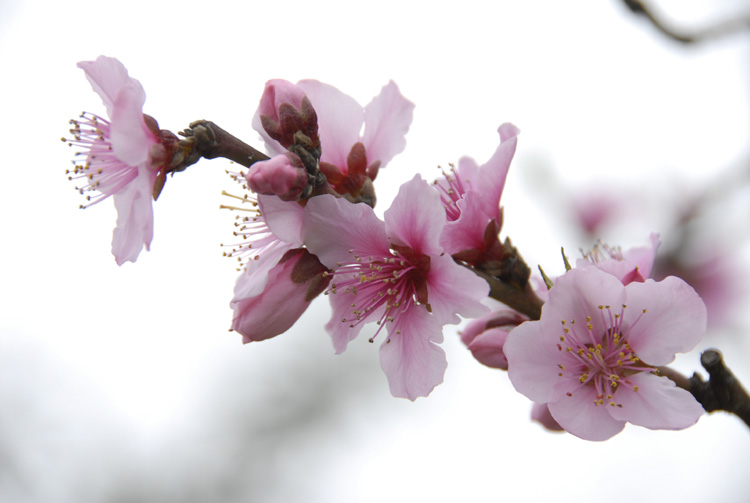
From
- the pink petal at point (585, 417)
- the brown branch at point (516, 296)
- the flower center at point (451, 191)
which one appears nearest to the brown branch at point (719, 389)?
the pink petal at point (585, 417)

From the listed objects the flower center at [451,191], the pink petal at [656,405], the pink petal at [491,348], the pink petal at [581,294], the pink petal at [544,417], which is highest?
the flower center at [451,191]

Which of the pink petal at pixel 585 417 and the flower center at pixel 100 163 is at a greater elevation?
the flower center at pixel 100 163

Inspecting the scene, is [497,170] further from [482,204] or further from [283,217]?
[283,217]

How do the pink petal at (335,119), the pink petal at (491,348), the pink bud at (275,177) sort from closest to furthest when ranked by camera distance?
the pink bud at (275,177) → the pink petal at (491,348) → the pink petal at (335,119)

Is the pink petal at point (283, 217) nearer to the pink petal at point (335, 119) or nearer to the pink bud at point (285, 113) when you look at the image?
the pink bud at point (285, 113)

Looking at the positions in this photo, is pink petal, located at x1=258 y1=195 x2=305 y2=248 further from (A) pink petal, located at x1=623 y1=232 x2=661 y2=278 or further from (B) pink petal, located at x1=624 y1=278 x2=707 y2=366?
(A) pink petal, located at x1=623 y1=232 x2=661 y2=278

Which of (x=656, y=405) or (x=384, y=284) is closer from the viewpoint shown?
(x=656, y=405)

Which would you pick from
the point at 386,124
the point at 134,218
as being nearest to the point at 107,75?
the point at 134,218
